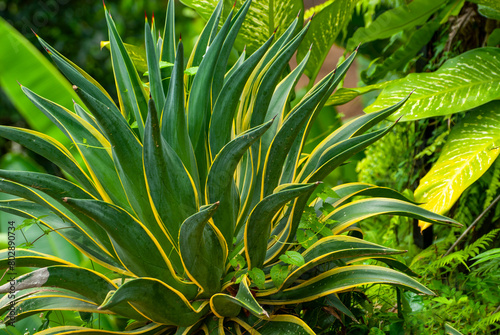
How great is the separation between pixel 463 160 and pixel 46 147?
3.69 ft

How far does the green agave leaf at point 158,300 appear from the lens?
62cm

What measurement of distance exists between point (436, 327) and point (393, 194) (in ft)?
1.10

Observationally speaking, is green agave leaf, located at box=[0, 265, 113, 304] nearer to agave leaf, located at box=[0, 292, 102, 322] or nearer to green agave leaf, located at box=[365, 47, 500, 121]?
agave leaf, located at box=[0, 292, 102, 322]

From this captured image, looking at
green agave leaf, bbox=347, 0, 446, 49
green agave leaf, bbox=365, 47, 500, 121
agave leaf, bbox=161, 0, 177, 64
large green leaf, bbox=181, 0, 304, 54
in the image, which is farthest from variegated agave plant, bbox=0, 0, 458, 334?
green agave leaf, bbox=347, 0, 446, 49

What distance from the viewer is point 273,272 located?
773mm

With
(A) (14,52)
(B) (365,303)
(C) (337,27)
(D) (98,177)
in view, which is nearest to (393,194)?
(B) (365,303)

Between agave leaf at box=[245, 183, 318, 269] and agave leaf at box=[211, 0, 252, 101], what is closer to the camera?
agave leaf at box=[245, 183, 318, 269]

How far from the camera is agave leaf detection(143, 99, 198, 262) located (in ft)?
2.27

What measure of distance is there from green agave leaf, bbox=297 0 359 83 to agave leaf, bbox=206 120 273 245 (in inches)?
39.1

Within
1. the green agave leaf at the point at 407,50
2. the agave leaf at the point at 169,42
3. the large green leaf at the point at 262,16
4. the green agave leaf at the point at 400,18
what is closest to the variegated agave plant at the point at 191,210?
the agave leaf at the point at 169,42

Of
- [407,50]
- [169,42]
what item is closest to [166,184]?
[169,42]

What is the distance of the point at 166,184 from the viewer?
750 millimetres

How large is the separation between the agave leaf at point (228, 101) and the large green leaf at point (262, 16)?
735 millimetres

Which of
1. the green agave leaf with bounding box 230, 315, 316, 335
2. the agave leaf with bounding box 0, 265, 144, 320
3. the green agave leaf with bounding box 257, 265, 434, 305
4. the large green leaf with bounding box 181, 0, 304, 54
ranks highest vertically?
the large green leaf with bounding box 181, 0, 304, 54
